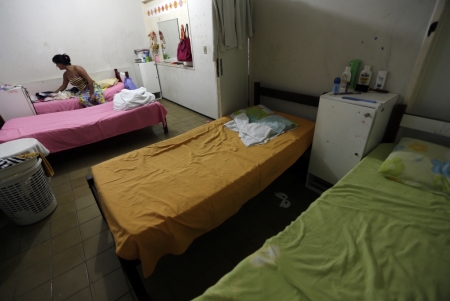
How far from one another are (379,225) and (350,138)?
0.78 meters

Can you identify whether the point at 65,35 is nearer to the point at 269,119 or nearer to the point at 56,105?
the point at 56,105

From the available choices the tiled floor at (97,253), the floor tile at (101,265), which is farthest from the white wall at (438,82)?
the floor tile at (101,265)

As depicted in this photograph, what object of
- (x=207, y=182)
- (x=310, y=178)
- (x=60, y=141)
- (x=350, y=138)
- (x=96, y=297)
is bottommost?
(x=96, y=297)

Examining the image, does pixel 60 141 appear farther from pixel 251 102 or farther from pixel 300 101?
pixel 300 101

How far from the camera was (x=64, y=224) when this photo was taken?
1.85m

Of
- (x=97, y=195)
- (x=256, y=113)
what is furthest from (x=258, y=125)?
(x=97, y=195)

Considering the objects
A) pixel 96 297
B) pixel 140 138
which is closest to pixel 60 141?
pixel 140 138

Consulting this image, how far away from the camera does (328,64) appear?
2.05 metres

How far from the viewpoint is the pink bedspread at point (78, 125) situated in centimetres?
256

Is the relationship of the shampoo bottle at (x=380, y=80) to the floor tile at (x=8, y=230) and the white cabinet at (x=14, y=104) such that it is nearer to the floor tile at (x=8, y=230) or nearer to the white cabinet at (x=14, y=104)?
the floor tile at (x=8, y=230)

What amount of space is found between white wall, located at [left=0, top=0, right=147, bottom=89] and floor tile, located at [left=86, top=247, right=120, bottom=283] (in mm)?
4394

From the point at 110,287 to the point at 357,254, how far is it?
148 cm

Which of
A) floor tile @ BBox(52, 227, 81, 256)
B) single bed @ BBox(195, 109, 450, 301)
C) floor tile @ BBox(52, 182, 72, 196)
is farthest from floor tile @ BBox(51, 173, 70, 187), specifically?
single bed @ BBox(195, 109, 450, 301)

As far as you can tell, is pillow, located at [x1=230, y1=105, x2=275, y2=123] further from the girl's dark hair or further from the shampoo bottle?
the girl's dark hair
